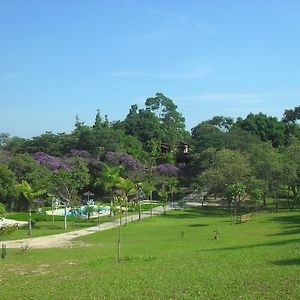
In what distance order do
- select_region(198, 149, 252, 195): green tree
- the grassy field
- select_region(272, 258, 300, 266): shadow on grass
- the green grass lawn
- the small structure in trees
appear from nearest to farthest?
the grassy field
select_region(272, 258, 300, 266): shadow on grass
the green grass lawn
select_region(198, 149, 252, 195): green tree
the small structure in trees

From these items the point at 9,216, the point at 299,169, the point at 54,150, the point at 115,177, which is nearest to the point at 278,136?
the point at 299,169

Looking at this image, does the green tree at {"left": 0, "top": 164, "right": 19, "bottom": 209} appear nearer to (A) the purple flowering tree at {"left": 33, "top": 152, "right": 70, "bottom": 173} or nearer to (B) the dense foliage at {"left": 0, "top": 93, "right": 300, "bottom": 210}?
(B) the dense foliage at {"left": 0, "top": 93, "right": 300, "bottom": 210}

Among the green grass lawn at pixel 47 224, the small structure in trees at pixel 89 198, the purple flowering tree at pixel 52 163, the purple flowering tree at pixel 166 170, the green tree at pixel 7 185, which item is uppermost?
the purple flowering tree at pixel 52 163

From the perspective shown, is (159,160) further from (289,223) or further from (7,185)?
(289,223)

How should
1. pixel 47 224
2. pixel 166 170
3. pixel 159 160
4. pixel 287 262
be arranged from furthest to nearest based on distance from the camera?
pixel 159 160 → pixel 166 170 → pixel 47 224 → pixel 287 262

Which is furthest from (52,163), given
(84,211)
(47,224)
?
(47,224)

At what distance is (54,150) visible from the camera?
9538cm

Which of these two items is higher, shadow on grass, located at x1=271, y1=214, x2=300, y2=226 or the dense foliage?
the dense foliage

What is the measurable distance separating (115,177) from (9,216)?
37.4 m

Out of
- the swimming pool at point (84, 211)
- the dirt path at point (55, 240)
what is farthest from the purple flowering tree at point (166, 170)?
the dirt path at point (55, 240)

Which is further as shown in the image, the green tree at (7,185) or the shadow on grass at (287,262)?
the green tree at (7,185)

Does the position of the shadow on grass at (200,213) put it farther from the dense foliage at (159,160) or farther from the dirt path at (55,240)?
the dirt path at (55,240)

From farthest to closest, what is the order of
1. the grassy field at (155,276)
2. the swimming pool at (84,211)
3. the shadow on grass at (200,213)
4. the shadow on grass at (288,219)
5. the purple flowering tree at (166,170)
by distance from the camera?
the purple flowering tree at (166,170), the shadow on grass at (200,213), the swimming pool at (84,211), the shadow on grass at (288,219), the grassy field at (155,276)

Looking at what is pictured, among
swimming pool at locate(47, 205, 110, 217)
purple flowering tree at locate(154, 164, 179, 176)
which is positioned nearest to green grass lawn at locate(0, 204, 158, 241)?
swimming pool at locate(47, 205, 110, 217)
